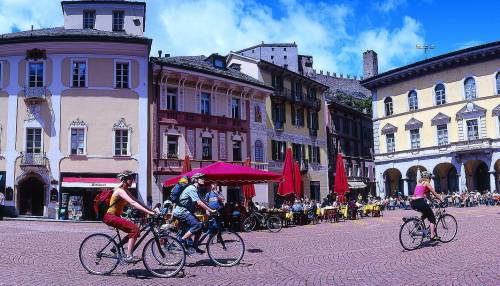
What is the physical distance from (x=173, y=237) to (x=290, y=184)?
1316 centimetres

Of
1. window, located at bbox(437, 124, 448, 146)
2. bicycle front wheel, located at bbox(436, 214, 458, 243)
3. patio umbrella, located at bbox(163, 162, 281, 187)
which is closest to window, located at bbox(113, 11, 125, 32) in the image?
patio umbrella, located at bbox(163, 162, 281, 187)

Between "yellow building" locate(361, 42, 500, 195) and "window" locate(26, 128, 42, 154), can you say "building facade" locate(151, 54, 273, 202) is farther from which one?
"yellow building" locate(361, 42, 500, 195)

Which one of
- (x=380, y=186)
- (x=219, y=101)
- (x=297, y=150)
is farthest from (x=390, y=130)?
(x=219, y=101)

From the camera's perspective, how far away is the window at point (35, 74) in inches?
1182

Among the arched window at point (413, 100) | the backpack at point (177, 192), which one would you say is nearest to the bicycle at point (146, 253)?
the backpack at point (177, 192)

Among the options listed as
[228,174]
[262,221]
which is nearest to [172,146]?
[262,221]

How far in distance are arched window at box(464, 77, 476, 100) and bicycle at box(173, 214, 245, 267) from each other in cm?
3730

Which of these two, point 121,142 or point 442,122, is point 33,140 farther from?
point 442,122

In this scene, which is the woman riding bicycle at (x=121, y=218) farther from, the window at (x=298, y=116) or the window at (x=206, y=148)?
the window at (x=298, y=116)

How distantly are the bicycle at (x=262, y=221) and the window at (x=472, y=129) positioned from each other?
28049 millimetres

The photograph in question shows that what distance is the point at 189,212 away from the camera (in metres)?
9.67

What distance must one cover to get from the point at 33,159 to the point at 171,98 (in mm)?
9266

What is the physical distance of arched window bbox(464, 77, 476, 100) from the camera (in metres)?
41.2

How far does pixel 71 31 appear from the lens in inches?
1250
